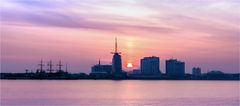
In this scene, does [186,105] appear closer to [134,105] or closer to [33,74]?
[134,105]

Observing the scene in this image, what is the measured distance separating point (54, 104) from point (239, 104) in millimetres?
16403

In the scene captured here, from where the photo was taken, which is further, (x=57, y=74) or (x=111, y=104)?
(x=57, y=74)

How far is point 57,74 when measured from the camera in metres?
196

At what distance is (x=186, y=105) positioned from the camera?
165ft

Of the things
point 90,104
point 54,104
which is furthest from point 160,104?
A: point 54,104

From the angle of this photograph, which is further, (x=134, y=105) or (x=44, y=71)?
(x=44, y=71)

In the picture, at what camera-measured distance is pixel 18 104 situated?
164ft

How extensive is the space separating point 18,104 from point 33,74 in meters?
150

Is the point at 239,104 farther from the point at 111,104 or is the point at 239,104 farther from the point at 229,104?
the point at 111,104

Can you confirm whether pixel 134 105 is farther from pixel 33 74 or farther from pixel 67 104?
pixel 33 74

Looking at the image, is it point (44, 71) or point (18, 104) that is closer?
point (18, 104)

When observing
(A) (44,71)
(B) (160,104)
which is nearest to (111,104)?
(B) (160,104)

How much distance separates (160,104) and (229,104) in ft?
21.0

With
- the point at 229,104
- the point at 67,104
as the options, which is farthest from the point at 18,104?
the point at 229,104
